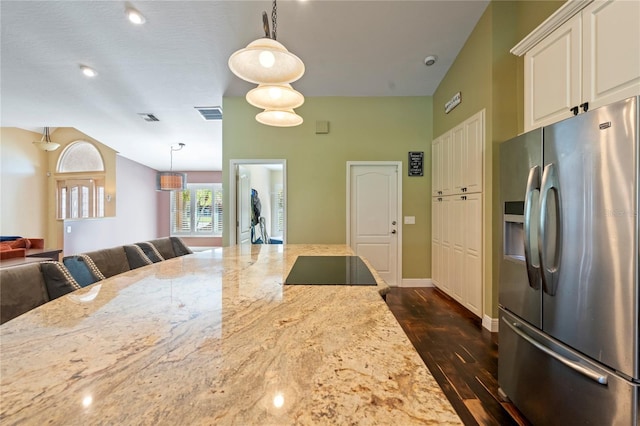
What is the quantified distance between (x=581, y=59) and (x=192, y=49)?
3662 millimetres

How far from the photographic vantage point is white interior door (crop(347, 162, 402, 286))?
171 inches

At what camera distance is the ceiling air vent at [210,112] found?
4.79 meters

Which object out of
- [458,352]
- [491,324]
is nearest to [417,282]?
[491,324]

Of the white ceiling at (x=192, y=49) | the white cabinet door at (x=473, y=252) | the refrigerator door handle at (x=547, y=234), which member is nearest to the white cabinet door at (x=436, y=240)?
the white cabinet door at (x=473, y=252)

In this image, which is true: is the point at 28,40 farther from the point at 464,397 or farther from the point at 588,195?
the point at 464,397

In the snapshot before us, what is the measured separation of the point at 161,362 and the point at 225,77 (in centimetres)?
404

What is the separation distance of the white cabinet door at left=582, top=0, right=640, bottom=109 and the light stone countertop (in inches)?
63.0

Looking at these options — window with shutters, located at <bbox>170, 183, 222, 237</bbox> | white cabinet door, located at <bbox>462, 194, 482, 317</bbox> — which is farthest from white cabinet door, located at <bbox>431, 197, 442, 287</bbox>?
window with shutters, located at <bbox>170, 183, 222, 237</bbox>

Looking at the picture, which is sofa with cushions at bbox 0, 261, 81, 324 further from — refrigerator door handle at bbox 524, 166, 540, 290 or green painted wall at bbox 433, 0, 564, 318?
green painted wall at bbox 433, 0, 564, 318

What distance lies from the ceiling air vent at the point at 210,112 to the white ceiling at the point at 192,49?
0.18 meters

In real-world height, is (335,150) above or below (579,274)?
above

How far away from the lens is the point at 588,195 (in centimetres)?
123

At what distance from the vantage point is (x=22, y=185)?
6750mm

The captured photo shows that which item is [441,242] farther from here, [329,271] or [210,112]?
[210,112]
